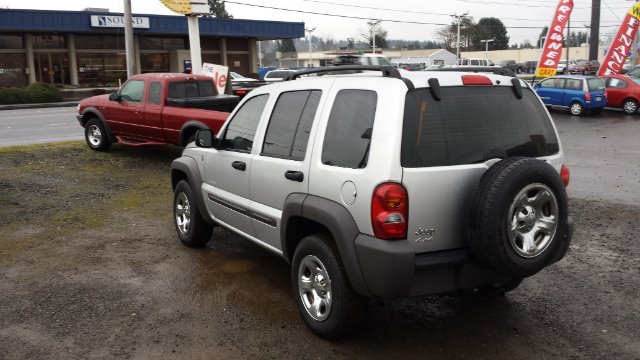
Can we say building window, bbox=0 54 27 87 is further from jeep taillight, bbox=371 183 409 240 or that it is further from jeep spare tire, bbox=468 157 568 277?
jeep spare tire, bbox=468 157 568 277

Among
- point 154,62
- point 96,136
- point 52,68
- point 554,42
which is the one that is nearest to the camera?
point 96,136

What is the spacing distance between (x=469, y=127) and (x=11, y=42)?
129ft

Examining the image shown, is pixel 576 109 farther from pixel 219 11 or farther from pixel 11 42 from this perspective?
pixel 219 11

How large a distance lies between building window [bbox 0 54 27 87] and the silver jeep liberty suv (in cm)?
3764

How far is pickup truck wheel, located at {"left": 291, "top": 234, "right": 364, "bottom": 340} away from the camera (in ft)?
12.5

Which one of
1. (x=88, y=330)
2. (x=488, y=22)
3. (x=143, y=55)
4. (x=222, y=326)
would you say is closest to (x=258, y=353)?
(x=222, y=326)

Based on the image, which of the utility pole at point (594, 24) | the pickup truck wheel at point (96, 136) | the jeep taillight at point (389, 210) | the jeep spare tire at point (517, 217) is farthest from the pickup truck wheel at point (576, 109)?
the jeep taillight at point (389, 210)

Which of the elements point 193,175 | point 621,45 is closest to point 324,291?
point 193,175

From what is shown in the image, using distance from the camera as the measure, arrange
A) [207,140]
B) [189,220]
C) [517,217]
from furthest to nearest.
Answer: [189,220]
[207,140]
[517,217]

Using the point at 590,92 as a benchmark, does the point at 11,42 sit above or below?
above

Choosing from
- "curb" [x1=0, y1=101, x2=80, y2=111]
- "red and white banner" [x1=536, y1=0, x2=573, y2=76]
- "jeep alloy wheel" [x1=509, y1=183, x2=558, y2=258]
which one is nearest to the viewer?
"jeep alloy wheel" [x1=509, y1=183, x2=558, y2=258]

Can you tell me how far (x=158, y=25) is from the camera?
4003 cm

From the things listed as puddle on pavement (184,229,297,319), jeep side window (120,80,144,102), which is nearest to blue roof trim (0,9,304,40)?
jeep side window (120,80,144,102)

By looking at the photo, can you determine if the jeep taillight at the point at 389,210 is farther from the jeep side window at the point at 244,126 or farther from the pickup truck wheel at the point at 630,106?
the pickup truck wheel at the point at 630,106
